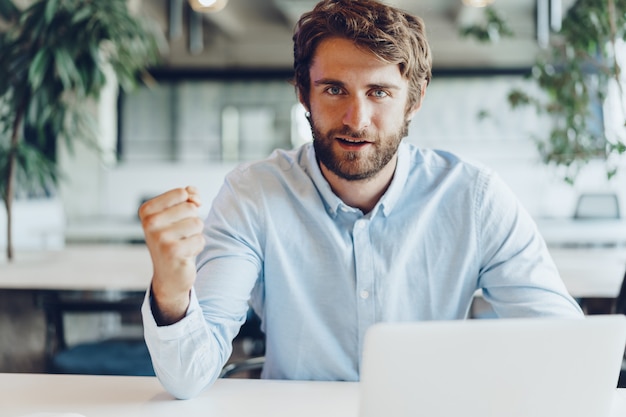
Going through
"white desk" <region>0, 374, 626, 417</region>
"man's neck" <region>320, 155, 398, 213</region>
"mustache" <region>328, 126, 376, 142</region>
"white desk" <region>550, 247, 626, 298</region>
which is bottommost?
"white desk" <region>0, 374, 626, 417</region>

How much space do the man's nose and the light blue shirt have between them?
182 millimetres

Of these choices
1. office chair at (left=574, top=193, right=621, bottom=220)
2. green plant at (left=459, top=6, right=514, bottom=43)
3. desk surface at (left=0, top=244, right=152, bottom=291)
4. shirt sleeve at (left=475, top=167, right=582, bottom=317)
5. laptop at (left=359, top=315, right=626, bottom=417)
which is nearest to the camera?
laptop at (left=359, top=315, right=626, bottom=417)

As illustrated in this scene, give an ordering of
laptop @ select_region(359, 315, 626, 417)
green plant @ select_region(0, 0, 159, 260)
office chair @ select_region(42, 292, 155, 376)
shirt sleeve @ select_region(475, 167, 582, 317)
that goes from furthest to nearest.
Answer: green plant @ select_region(0, 0, 159, 260) < office chair @ select_region(42, 292, 155, 376) < shirt sleeve @ select_region(475, 167, 582, 317) < laptop @ select_region(359, 315, 626, 417)

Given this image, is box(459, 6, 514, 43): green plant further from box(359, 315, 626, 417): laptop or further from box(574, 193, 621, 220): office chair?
box(359, 315, 626, 417): laptop

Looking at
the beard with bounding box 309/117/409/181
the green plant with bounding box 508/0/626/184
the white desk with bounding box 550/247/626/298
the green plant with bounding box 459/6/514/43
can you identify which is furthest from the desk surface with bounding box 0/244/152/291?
the green plant with bounding box 459/6/514/43

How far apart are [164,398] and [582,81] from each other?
2657mm

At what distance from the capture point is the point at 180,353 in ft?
3.74

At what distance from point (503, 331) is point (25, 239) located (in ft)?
17.6

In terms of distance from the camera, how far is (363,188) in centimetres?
150

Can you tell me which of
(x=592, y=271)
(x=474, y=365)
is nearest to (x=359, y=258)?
(x=474, y=365)

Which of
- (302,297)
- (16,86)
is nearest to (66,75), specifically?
(16,86)

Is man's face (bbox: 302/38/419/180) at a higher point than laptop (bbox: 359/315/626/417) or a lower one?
higher

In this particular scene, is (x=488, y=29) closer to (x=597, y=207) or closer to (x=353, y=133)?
(x=597, y=207)

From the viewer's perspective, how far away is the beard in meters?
1.41
